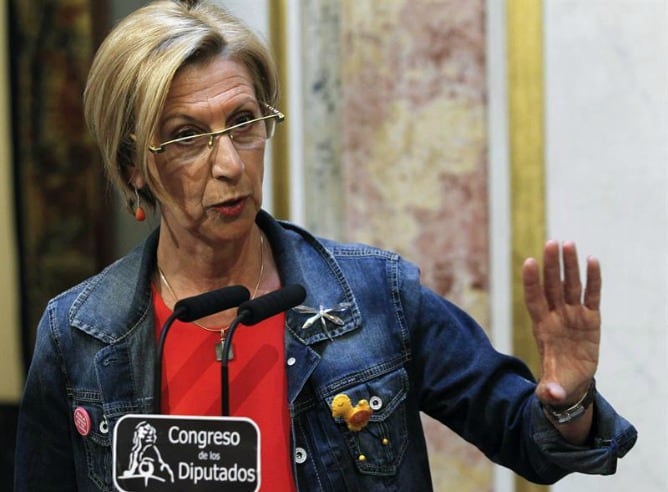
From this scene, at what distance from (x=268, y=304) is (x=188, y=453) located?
27 centimetres

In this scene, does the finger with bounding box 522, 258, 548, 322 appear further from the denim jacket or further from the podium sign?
the podium sign

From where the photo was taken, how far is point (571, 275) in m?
1.88

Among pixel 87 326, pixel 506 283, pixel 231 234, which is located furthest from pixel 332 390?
pixel 506 283

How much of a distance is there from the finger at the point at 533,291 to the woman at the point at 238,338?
0.16m

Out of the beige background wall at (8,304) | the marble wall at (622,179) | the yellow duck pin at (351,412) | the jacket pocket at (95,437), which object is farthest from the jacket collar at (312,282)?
the beige background wall at (8,304)

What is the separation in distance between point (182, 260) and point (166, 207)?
4.1 inches

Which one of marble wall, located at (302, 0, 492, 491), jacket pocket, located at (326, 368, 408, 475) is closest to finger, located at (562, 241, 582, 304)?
jacket pocket, located at (326, 368, 408, 475)

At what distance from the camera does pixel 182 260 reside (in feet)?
7.52

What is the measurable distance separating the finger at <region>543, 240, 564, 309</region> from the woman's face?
54 cm

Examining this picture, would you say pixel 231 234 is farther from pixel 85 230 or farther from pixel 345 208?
pixel 85 230

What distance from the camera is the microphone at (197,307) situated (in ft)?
6.20

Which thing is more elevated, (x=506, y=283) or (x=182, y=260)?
(x=182, y=260)

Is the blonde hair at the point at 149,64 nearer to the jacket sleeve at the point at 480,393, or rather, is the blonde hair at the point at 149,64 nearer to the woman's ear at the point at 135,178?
the woman's ear at the point at 135,178

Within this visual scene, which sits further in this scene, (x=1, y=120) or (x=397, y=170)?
(x=1, y=120)
